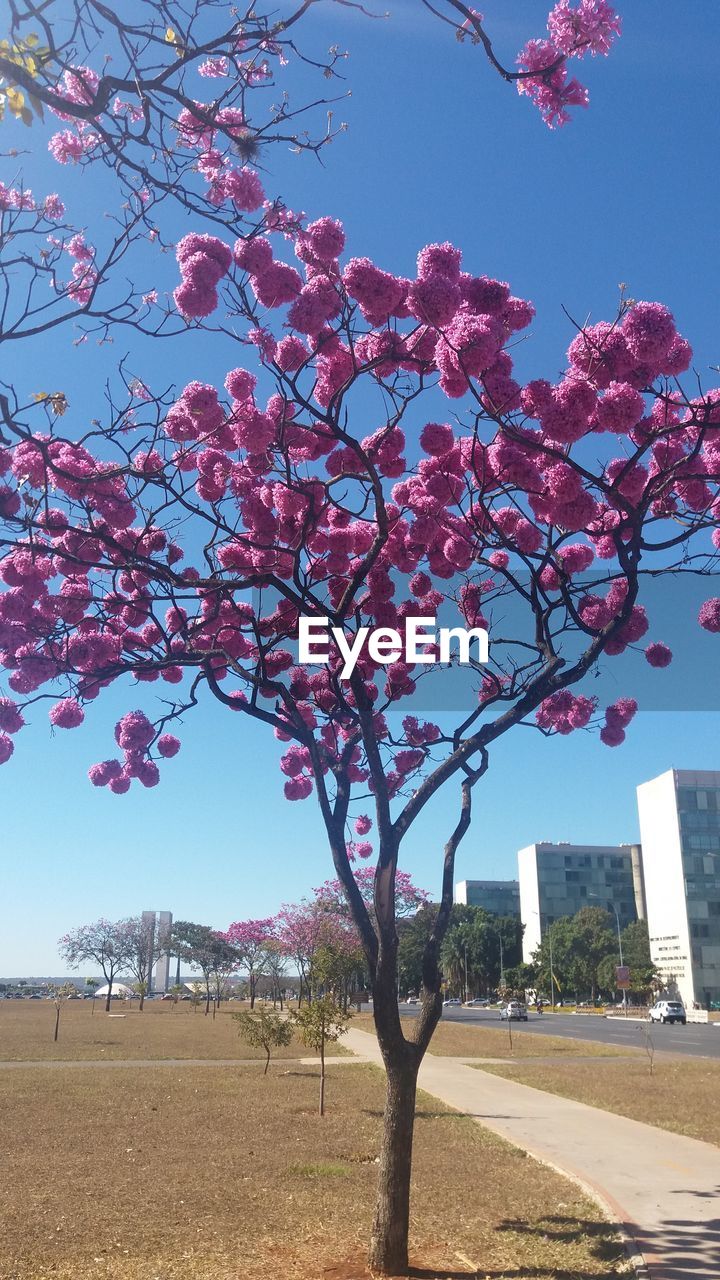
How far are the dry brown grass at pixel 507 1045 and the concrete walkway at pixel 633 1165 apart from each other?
8.96 meters

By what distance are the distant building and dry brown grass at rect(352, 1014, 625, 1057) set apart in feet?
329

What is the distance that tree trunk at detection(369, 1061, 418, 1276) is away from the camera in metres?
6.01

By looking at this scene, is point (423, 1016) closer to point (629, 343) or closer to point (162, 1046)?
point (629, 343)

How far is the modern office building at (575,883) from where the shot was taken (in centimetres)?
11444

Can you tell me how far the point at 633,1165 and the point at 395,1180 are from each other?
4.44 meters

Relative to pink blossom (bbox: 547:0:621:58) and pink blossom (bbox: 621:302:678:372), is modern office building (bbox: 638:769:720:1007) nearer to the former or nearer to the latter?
pink blossom (bbox: 621:302:678:372)

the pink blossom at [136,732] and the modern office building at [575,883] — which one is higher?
the modern office building at [575,883]

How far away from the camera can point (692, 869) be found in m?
81.4

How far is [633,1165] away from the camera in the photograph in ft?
30.9

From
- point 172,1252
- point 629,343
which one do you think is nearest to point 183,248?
point 629,343

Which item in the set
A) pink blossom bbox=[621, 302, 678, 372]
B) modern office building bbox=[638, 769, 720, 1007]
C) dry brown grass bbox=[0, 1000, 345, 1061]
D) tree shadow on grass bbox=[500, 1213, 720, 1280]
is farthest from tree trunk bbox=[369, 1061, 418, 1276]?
modern office building bbox=[638, 769, 720, 1007]

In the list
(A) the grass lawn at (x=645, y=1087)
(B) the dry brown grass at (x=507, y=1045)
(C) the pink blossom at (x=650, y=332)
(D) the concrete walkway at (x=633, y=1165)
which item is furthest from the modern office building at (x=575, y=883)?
(C) the pink blossom at (x=650, y=332)

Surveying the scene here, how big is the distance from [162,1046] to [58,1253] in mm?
24565
